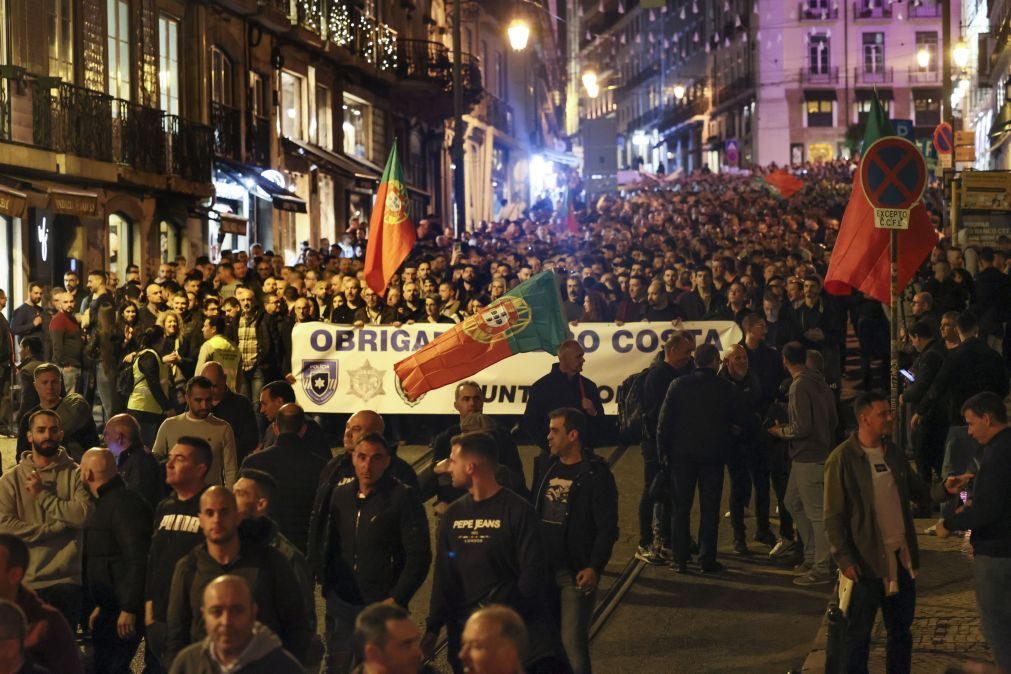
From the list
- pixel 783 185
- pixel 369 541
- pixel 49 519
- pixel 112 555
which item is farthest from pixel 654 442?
pixel 783 185

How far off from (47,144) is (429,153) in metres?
28.1

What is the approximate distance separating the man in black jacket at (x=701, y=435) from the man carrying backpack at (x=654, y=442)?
375mm

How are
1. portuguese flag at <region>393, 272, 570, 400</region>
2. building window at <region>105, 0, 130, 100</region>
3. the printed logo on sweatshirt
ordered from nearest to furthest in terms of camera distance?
the printed logo on sweatshirt → portuguese flag at <region>393, 272, 570, 400</region> → building window at <region>105, 0, 130, 100</region>

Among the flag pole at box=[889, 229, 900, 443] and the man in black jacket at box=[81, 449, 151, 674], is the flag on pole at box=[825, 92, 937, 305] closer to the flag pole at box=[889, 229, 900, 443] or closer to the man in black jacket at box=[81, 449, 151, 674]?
the flag pole at box=[889, 229, 900, 443]

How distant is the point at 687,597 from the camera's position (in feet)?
37.2

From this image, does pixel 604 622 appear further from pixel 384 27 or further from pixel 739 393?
pixel 384 27

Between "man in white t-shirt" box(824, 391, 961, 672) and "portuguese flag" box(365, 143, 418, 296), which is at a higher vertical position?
"portuguese flag" box(365, 143, 418, 296)

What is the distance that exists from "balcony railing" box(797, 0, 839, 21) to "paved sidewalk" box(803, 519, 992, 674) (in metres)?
85.1

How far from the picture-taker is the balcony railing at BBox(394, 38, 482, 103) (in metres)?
45.2

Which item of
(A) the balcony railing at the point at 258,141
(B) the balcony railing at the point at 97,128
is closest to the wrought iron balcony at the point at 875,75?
(A) the balcony railing at the point at 258,141

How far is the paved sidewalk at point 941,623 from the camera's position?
9.17 metres

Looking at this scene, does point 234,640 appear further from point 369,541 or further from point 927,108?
point 927,108

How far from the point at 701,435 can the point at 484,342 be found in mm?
2712

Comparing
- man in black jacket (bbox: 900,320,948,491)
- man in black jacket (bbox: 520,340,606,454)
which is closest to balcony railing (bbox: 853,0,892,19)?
man in black jacket (bbox: 900,320,948,491)
